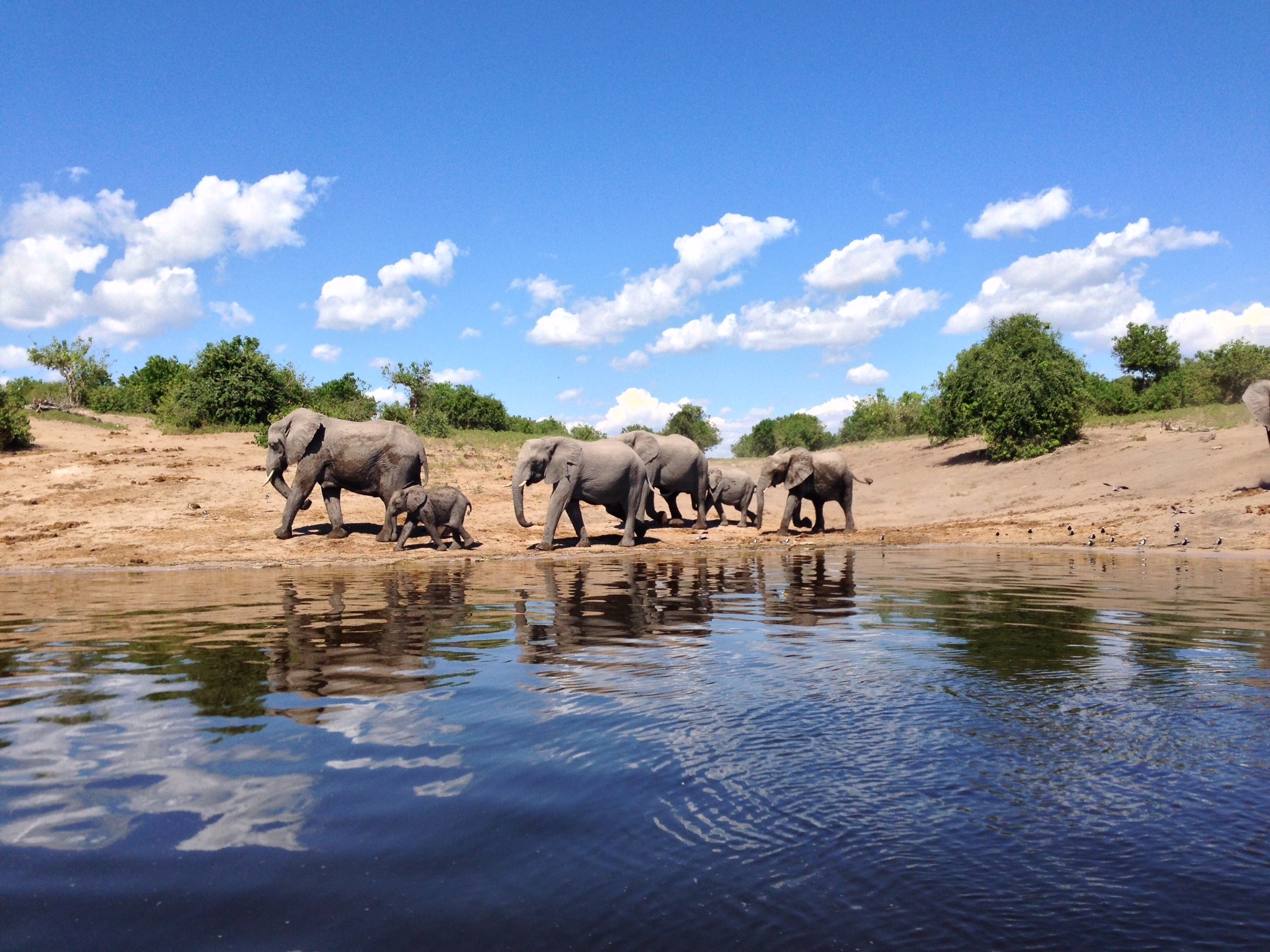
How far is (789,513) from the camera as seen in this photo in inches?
846

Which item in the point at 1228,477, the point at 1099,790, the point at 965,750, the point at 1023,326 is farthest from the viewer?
the point at 1023,326

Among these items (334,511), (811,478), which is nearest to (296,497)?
(334,511)

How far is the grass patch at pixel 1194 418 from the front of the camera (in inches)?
1125

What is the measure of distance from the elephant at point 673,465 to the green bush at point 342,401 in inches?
399

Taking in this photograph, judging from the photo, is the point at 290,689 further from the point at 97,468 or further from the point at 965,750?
the point at 97,468

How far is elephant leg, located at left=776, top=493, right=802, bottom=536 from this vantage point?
69.8 feet

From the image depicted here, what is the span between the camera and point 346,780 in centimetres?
410

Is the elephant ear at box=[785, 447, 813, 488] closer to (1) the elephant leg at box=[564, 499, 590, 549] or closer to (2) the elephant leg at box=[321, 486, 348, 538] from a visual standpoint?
(1) the elephant leg at box=[564, 499, 590, 549]

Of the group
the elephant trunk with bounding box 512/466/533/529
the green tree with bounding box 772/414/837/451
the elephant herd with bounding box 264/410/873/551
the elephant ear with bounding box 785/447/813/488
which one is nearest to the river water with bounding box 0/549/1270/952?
the elephant herd with bounding box 264/410/873/551

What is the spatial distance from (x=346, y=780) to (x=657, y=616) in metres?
5.56

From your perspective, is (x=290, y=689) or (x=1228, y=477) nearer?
(x=290, y=689)

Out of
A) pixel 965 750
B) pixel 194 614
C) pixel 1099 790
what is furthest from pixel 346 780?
pixel 194 614

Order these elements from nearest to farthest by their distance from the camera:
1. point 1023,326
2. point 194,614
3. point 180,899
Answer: point 180,899, point 194,614, point 1023,326

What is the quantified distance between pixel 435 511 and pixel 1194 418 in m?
26.8
